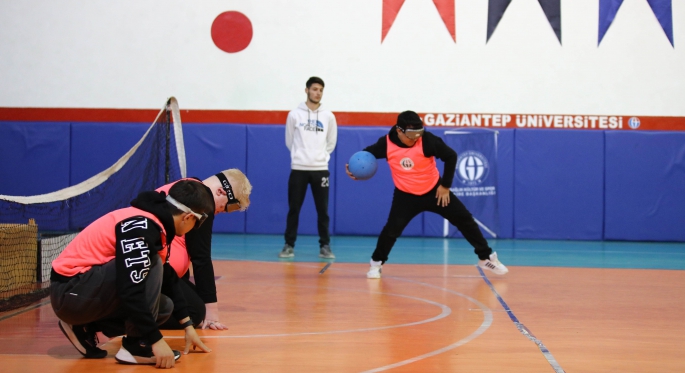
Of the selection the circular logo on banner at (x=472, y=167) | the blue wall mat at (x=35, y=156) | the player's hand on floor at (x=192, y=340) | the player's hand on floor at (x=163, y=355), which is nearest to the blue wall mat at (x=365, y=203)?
the circular logo on banner at (x=472, y=167)

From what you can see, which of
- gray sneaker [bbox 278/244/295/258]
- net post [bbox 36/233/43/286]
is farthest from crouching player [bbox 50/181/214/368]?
gray sneaker [bbox 278/244/295/258]

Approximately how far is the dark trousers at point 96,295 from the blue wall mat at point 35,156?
31.5ft

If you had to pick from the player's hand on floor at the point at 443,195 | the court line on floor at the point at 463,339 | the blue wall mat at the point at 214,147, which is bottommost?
the court line on floor at the point at 463,339

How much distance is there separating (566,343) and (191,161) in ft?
30.5

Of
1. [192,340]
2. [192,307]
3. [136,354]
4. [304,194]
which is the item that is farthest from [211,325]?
[304,194]

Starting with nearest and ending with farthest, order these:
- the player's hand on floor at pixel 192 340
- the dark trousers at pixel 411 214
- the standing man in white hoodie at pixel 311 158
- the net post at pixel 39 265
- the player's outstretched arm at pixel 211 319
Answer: the player's hand on floor at pixel 192 340 < the player's outstretched arm at pixel 211 319 < the net post at pixel 39 265 < the dark trousers at pixel 411 214 < the standing man in white hoodie at pixel 311 158

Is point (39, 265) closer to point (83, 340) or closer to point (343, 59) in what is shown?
point (83, 340)

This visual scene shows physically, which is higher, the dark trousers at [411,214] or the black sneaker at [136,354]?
the dark trousers at [411,214]

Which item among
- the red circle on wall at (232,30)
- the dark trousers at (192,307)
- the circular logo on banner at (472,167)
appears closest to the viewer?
the dark trousers at (192,307)

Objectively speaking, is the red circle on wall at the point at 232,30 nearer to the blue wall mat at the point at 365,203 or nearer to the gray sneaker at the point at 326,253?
the blue wall mat at the point at 365,203

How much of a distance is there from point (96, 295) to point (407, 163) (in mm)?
4415

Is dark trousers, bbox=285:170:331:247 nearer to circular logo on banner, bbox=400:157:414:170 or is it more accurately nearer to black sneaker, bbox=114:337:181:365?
circular logo on banner, bbox=400:157:414:170

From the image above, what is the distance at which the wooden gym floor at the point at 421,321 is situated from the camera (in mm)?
4219

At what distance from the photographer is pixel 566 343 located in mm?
4789
